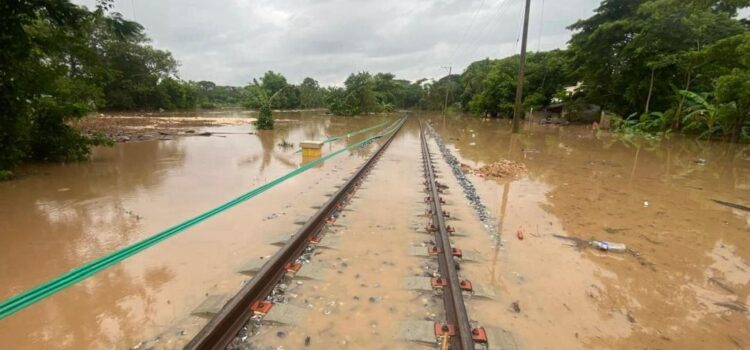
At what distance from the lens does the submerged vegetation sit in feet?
27.1

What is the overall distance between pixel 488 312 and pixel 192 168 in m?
9.47

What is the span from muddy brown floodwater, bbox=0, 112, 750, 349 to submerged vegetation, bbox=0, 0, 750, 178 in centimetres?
167

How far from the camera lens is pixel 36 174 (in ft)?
28.0

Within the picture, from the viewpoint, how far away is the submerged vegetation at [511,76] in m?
8.25

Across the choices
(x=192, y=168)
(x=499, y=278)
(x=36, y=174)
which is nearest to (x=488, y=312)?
(x=499, y=278)

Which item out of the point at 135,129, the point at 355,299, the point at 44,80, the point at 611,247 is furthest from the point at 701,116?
the point at 135,129

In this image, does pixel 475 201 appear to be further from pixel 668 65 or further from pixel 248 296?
pixel 668 65

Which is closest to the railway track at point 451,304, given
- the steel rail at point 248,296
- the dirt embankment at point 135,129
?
the steel rail at point 248,296

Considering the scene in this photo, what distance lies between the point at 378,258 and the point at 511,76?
160 ft

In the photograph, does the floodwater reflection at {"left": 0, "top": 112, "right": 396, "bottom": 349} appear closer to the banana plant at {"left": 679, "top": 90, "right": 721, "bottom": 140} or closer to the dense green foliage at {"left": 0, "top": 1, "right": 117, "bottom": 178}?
the dense green foliage at {"left": 0, "top": 1, "right": 117, "bottom": 178}

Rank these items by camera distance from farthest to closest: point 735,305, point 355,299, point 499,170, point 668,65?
point 668,65, point 499,170, point 735,305, point 355,299

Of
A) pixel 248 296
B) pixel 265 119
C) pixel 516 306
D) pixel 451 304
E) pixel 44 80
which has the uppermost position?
pixel 44 80

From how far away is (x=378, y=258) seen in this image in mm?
4586

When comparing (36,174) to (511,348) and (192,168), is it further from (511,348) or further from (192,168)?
(511,348)
